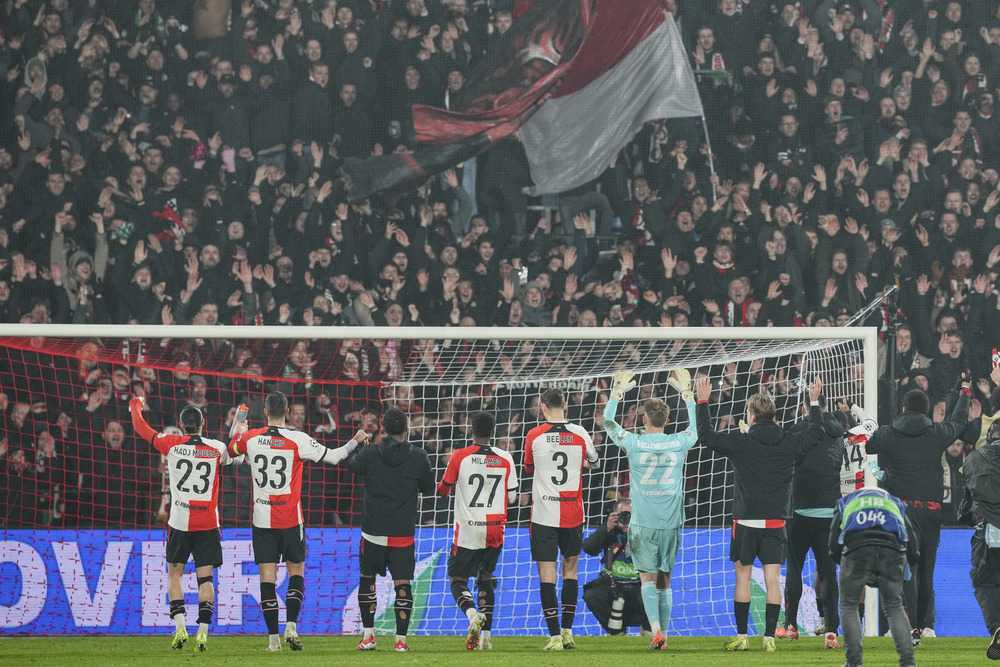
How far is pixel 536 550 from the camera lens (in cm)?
627

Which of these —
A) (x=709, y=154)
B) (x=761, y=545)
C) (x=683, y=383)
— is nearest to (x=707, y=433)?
(x=683, y=383)

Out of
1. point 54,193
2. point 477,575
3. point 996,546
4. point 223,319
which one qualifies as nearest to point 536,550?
point 477,575

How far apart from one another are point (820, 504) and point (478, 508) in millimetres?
2007

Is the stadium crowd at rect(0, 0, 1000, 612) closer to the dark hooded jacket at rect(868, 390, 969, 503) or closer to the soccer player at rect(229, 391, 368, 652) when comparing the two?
the soccer player at rect(229, 391, 368, 652)

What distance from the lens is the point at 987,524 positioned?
18.9ft

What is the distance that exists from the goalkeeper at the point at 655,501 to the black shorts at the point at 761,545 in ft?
1.17

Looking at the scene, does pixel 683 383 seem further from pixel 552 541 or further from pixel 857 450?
pixel 857 450

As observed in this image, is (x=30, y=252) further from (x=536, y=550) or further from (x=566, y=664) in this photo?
(x=566, y=664)

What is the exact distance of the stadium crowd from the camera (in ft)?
37.1

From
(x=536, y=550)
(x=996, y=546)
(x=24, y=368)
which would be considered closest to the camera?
(x=996, y=546)

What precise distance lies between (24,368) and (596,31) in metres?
7.42

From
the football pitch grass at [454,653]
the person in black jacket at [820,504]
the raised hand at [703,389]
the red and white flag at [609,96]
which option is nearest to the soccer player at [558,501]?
the football pitch grass at [454,653]

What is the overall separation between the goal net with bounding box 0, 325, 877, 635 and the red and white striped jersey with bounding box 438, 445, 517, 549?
1.06 m

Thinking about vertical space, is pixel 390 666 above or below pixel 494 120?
below
